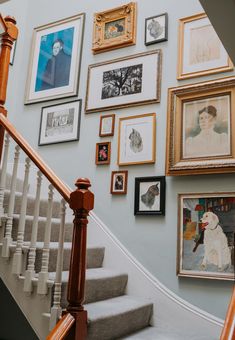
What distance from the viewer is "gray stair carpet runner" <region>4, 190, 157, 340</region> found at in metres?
2.12

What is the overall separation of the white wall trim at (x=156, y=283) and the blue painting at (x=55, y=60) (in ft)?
4.72

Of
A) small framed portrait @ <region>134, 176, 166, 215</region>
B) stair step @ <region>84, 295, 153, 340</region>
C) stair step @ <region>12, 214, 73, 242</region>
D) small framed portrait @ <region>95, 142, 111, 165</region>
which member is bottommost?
stair step @ <region>84, 295, 153, 340</region>

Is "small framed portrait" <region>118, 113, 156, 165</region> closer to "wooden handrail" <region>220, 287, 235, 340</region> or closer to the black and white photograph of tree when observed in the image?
the black and white photograph of tree

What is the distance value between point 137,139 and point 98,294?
1272mm

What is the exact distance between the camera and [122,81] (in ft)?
10.6

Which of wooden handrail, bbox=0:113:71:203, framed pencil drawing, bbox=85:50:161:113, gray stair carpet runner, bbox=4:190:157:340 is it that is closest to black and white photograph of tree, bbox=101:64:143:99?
framed pencil drawing, bbox=85:50:161:113

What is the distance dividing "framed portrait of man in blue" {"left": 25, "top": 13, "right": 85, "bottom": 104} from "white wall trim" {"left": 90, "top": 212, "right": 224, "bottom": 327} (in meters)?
1.34

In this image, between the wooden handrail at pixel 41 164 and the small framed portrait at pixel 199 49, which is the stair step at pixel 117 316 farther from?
the small framed portrait at pixel 199 49

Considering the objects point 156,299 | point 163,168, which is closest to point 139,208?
point 163,168

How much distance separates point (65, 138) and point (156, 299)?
65.3 inches

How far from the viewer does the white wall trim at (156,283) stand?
Result: 2.44 meters

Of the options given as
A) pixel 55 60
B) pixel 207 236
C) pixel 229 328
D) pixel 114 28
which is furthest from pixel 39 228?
pixel 114 28

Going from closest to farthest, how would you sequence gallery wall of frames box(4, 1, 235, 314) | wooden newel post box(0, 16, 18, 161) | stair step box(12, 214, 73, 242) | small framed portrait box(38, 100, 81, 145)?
stair step box(12, 214, 73, 242) < gallery wall of frames box(4, 1, 235, 314) < wooden newel post box(0, 16, 18, 161) < small framed portrait box(38, 100, 81, 145)

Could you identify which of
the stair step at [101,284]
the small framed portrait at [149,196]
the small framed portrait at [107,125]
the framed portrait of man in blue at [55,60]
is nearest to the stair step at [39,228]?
the stair step at [101,284]
